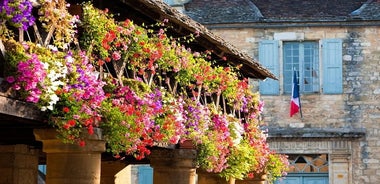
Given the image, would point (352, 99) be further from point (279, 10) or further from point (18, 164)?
point (18, 164)

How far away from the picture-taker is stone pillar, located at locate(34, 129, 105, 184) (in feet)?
34.2

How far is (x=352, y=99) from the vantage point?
29156 millimetres

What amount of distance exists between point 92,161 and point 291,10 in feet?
64.7

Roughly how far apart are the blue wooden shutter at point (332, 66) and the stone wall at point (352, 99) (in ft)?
0.45

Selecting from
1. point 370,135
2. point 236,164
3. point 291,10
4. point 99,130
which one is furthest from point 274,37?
point 99,130

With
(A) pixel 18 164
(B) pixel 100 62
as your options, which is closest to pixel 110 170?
(A) pixel 18 164

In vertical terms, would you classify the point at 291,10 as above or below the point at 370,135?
above

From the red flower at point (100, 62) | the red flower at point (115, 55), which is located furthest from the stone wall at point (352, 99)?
the red flower at point (100, 62)

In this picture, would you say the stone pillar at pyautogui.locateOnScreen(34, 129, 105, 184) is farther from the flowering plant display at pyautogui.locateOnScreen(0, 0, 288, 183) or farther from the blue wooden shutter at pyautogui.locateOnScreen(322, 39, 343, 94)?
the blue wooden shutter at pyautogui.locateOnScreen(322, 39, 343, 94)

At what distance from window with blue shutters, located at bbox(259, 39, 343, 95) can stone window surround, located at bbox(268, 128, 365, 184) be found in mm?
1128

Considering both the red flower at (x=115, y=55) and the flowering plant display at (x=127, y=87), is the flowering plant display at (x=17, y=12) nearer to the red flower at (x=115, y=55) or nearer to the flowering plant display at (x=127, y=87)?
the flowering plant display at (x=127, y=87)

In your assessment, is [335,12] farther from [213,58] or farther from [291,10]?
[213,58]

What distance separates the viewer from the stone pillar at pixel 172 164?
14.6 metres

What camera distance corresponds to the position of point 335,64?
2911 centimetres
